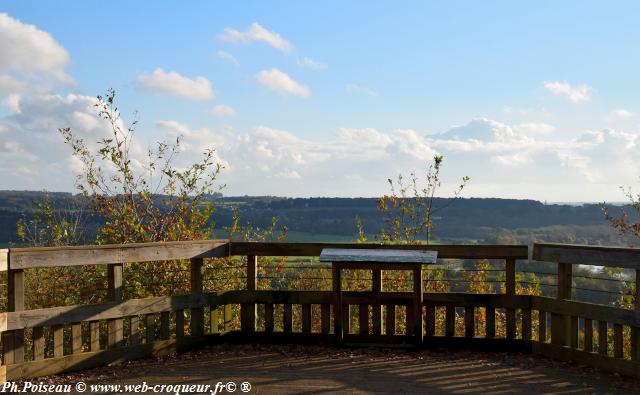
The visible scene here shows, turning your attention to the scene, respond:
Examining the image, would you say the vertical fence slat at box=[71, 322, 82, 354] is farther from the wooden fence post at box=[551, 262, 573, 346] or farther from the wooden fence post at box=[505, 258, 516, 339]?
the wooden fence post at box=[551, 262, 573, 346]

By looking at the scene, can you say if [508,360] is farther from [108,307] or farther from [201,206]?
[201,206]

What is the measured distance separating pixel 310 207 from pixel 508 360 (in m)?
42.5

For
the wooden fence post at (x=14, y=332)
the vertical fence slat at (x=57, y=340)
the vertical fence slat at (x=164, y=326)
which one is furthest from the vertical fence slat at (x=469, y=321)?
the wooden fence post at (x=14, y=332)

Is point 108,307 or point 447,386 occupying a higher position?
point 108,307

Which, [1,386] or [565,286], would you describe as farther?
[565,286]

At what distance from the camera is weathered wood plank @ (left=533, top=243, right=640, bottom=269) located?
6176 millimetres

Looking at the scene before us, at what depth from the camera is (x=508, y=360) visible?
6.77 metres

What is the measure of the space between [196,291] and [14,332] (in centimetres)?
192

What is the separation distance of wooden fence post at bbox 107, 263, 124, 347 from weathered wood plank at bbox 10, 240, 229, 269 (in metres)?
0.10

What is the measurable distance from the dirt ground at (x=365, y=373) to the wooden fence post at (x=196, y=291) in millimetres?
302

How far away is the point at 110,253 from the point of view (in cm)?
644

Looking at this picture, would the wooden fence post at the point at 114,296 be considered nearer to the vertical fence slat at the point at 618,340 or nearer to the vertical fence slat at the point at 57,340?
the vertical fence slat at the point at 57,340

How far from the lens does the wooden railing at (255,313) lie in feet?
19.9

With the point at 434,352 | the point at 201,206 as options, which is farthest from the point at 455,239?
the point at 434,352
